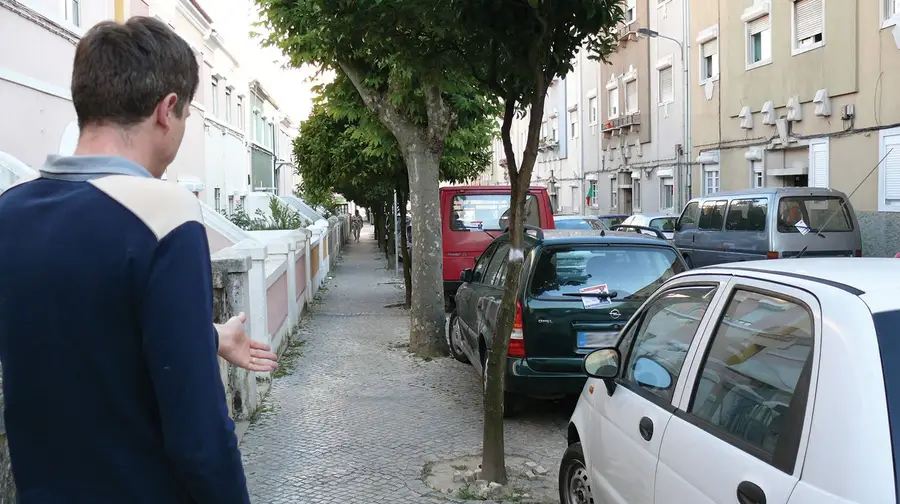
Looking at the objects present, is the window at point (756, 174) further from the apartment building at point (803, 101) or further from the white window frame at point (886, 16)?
the white window frame at point (886, 16)

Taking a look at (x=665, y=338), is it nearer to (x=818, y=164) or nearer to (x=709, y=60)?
(x=818, y=164)

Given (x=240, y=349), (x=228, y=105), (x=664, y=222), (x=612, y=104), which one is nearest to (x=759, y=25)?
(x=664, y=222)

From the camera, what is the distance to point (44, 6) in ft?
37.4

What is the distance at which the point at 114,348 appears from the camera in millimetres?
1605

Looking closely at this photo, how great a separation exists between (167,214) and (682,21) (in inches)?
1042

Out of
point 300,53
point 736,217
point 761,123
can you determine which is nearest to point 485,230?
point 736,217

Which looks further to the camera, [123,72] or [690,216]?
[690,216]

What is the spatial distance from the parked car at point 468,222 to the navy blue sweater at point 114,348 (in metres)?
13.1

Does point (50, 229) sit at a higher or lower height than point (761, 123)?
lower

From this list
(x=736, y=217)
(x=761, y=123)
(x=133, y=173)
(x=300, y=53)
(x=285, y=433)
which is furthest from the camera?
(x=761, y=123)

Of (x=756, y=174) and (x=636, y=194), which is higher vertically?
(x=756, y=174)

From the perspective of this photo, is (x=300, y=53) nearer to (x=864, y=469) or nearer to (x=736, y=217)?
(x=736, y=217)

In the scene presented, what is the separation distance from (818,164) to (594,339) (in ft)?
46.0

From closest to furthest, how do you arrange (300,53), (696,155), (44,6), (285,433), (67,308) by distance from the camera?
(67,308)
(285,433)
(300,53)
(44,6)
(696,155)
